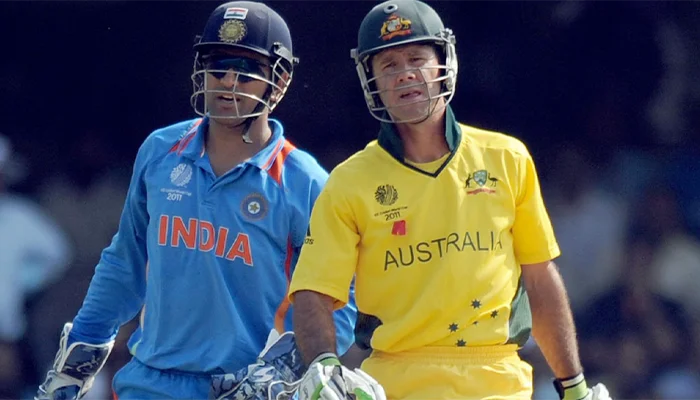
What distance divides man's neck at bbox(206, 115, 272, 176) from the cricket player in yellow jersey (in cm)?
49

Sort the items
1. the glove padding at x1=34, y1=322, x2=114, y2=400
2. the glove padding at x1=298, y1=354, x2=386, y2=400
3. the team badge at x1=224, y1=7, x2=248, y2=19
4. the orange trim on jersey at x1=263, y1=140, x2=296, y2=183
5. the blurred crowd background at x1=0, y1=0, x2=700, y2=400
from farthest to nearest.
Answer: the blurred crowd background at x1=0, y1=0, x2=700, y2=400 → the glove padding at x1=34, y1=322, x2=114, y2=400 → the team badge at x1=224, y1=7, x2=248, y2=19 → the orange trim on jersey at x1=263, y1=140, x2=296, y2=183 → the glove padding at x1=298, y1=354, x2=386, y2=400

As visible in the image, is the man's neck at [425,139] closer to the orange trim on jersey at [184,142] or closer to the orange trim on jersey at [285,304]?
the orange trim on jersey at [285,304]

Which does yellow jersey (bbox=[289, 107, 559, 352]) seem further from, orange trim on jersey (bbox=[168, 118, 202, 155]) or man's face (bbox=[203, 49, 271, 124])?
orange trim on jersey (bbox=[168, 118, 202, 155])

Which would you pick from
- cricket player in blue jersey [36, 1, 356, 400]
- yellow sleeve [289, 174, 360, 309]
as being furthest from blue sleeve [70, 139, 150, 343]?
yellow sleeve [289, 174, 360, 309]

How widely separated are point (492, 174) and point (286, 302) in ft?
2.26

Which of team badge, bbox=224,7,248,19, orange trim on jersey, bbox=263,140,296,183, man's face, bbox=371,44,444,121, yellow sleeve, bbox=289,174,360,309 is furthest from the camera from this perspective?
team badge, bbox=224,7,248,19

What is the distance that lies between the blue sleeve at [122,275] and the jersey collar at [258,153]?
126 mm

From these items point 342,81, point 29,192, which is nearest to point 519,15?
point 342,81

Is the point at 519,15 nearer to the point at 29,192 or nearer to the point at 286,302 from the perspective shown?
the point at 29,192

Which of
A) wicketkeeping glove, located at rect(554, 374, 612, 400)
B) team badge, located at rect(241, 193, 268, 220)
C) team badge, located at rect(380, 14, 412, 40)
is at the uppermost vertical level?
team badge, located at rect(380, 14, 412, 40)

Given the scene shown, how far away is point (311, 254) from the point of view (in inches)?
143

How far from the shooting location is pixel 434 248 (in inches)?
141

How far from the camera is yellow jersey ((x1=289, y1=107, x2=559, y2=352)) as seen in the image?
357cm

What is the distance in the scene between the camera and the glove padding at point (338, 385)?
3385 mm
